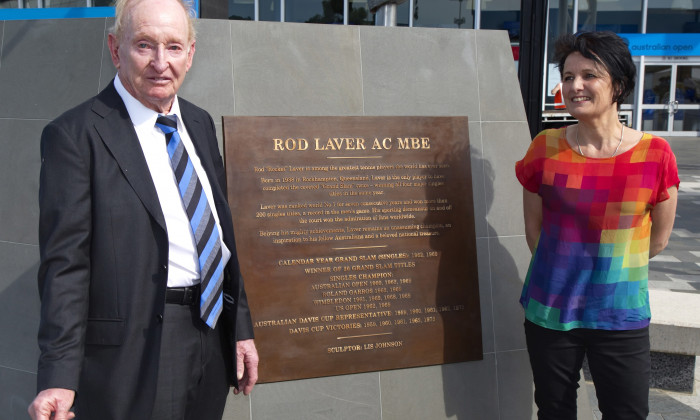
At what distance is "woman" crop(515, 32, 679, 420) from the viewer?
2363 millimetres

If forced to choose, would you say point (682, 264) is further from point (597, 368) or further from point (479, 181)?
point (597, 368)

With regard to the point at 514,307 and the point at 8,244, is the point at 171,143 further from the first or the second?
the point at 514,307

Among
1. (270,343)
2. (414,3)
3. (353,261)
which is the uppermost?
(414,3)

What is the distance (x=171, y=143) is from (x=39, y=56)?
5.41 ft

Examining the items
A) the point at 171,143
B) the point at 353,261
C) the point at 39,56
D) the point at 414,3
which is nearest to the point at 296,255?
the point at 353,261

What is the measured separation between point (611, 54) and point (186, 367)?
77.8 inches

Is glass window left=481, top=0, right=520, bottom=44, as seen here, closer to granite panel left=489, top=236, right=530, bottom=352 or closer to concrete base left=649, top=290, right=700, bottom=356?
concrete base left=649, top=290, right=700, bottom=356

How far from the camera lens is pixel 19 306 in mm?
3035

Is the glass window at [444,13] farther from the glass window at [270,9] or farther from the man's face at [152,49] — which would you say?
the man's face at [152,49]

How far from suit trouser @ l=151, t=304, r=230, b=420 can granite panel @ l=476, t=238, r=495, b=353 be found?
169cm

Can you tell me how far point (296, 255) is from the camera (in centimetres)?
299

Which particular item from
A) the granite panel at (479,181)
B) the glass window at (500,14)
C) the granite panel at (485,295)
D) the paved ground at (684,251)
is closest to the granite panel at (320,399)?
the granite panel at (485,295)

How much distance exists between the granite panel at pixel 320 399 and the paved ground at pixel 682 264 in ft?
5.19

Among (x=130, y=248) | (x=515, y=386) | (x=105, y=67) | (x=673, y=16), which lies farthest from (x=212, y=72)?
(x=673, y=16)
